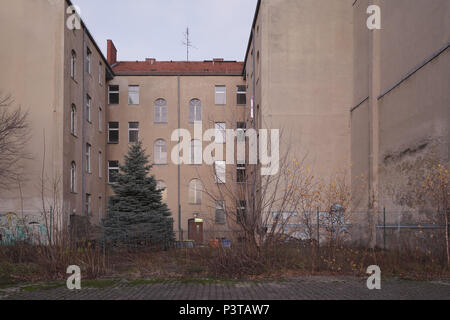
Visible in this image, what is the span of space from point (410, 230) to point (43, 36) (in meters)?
18.8

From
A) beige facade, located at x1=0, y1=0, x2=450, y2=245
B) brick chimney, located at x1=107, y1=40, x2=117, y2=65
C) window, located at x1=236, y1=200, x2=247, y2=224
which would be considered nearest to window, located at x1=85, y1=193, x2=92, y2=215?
beige facade, located at x1=0, y1=0, x2=450, y2=245

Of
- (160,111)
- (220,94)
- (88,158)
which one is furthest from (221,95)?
(88,158)

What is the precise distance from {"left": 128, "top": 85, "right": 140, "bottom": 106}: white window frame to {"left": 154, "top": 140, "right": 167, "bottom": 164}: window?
3501 mm

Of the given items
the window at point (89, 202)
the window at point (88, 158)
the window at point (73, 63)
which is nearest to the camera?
the window at point (73, 63)

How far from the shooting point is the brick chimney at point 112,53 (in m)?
35.0

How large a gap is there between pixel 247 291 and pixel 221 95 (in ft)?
83.8

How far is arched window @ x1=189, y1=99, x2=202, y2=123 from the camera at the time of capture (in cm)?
3269

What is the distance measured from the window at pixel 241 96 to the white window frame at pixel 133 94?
25.1 ft

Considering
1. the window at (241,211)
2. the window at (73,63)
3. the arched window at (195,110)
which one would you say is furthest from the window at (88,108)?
the window at (241,211)

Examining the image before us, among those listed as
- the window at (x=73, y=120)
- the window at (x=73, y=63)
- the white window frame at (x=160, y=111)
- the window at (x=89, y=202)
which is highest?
the window at (x=73, y=63)

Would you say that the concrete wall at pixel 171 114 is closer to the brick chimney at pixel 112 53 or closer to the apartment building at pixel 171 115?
the apartment building at pixel 171 115

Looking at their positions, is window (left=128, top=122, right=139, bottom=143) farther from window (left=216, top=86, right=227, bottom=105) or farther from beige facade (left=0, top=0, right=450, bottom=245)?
window (left=216, top=86, right=227, bottom=105)

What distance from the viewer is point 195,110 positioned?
32812mm

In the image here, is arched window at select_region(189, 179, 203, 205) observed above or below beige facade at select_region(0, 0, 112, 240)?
below
